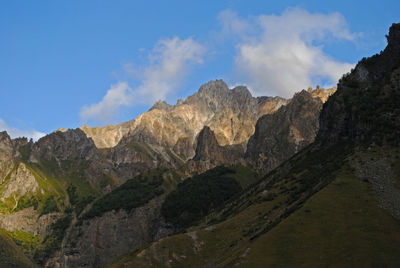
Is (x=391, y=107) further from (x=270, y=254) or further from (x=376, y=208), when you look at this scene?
(x=270, y=254)

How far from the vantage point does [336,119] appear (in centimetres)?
18400

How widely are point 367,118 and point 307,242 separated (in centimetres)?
7165

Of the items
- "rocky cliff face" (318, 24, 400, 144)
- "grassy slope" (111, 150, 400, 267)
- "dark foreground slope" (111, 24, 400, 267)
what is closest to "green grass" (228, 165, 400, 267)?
"grassy slope" (111, 150, 400, 267)

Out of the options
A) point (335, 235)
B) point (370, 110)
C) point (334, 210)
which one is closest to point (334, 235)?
point (335, 235)

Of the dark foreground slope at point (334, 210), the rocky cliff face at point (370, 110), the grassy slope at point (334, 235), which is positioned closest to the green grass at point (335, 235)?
the grassy slope at point (334, 235)

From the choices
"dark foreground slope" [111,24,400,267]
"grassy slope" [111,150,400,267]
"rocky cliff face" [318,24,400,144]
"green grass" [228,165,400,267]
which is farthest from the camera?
"rocky cliff face" [318,24,400,144]

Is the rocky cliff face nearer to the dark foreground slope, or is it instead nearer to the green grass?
the dark foreground slope

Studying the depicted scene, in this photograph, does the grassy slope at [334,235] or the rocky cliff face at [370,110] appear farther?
the rocky cliff face at [370,110]

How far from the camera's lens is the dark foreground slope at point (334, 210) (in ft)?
306

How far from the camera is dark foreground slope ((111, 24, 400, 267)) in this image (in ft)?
306

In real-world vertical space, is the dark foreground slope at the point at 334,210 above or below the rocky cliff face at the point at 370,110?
below

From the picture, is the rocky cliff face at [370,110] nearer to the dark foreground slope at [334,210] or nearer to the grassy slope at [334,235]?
the dark foreground slope at [334,210]

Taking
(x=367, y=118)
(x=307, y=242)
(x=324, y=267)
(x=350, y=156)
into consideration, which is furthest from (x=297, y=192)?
(x=324, y=267)

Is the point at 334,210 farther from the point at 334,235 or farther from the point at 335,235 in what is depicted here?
the point at 335,235
